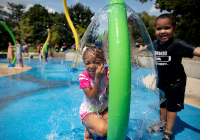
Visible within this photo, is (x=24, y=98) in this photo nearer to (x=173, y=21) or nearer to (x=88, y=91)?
(x=88, y=91)

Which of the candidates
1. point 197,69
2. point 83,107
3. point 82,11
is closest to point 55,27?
point 82,11

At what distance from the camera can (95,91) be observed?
1.68m

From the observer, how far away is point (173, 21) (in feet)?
7.23

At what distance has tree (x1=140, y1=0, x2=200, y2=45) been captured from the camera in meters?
13.8

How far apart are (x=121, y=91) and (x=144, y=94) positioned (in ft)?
2.76

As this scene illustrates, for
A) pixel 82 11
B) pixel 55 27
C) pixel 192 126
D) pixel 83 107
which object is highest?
pixel 82 11

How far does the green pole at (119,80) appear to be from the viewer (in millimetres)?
1145

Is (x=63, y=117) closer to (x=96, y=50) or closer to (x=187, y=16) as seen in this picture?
(x=96, y=50)

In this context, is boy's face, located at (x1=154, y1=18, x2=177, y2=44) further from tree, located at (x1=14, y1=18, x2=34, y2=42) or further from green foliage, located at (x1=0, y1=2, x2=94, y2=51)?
tree, located at (x1=14, y1=18, x2=34, y2=42)

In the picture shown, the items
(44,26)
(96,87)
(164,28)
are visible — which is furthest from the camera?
(44,26)

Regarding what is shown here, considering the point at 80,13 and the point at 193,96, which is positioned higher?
the point at 80,13

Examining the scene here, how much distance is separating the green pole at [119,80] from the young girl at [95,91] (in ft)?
1.33

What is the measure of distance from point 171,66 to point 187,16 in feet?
54.5

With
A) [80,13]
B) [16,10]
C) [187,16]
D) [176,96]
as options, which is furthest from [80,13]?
[176,96]
